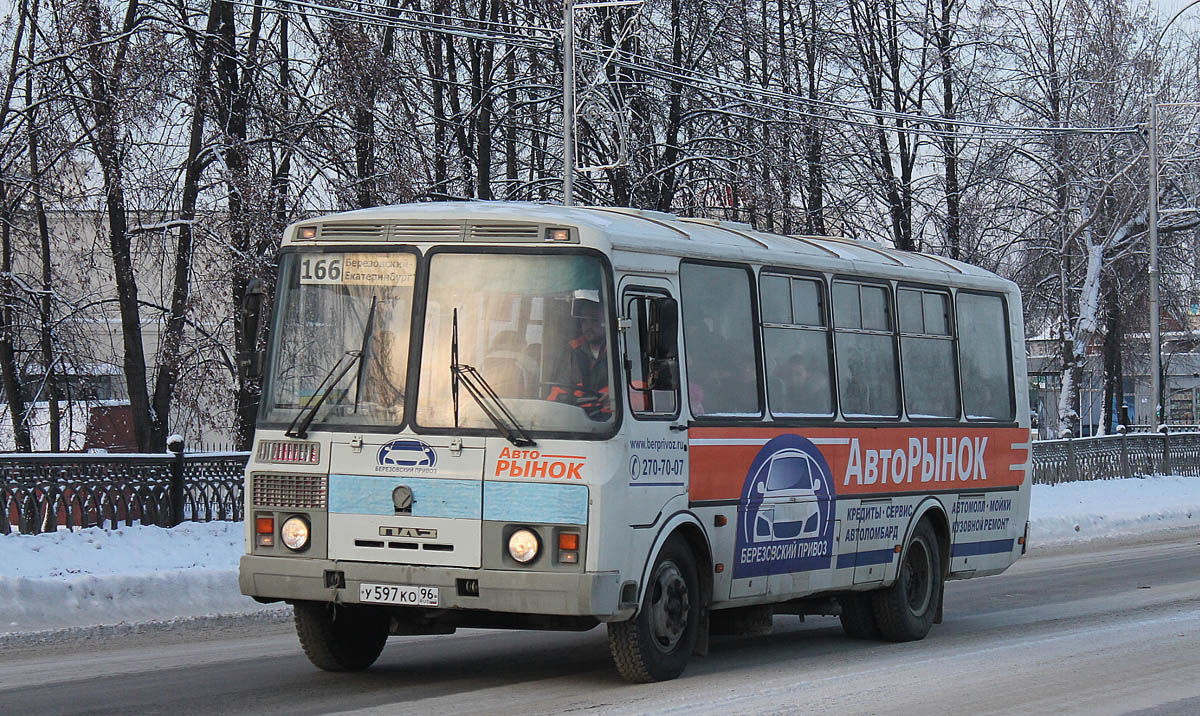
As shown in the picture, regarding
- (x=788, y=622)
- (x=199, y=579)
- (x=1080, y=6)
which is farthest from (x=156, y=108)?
(x=1080, y=6)

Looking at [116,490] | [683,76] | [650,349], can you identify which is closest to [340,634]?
[650,349]

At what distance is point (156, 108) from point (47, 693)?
13.9 metres

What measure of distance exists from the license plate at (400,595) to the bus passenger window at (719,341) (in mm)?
2121

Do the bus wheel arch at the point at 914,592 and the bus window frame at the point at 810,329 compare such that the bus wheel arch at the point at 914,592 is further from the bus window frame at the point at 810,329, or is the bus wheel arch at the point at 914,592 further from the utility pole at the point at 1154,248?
the utility pole at the point at 1154,248

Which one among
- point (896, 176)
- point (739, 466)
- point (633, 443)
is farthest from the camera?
point (896, 176)

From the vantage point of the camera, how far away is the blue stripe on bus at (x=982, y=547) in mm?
13711

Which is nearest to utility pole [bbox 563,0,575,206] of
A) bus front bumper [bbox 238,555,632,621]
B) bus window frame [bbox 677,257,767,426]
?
bus window frame [bbox 677,257,767,426]

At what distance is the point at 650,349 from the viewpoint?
962 centimetres

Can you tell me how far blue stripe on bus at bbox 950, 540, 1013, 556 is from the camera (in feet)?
45.0

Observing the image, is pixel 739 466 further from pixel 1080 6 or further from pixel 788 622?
pixel 1080 6

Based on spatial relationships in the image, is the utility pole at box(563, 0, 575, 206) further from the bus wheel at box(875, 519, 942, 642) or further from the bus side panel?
the bus wheel at box(875, 519, 942, 642)

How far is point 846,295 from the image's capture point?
12.4 meters

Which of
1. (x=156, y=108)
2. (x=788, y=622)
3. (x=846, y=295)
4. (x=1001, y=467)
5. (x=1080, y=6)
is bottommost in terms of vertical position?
(x=788, y=622)

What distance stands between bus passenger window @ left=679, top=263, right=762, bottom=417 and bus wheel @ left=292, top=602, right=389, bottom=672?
8.22ft
